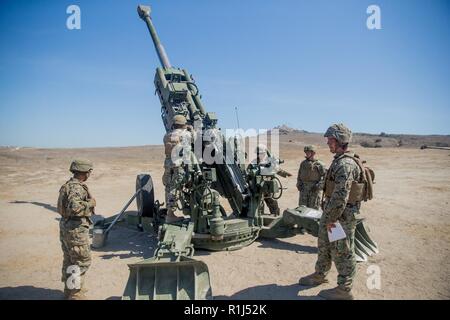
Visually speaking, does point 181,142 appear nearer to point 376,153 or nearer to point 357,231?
point 357,231

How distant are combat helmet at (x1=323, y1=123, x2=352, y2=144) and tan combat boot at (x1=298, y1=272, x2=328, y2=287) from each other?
1764 mm

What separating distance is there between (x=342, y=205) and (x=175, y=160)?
9.68 ft

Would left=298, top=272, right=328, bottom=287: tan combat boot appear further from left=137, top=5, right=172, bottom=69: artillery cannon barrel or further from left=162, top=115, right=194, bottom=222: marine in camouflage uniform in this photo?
left=137, top=5, right=172, bottom=69: artillery cannon barrel

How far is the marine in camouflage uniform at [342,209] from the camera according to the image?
398 centimetres

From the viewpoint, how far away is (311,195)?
7.47 metres

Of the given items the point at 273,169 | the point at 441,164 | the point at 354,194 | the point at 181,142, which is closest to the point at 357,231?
the point at 273,169

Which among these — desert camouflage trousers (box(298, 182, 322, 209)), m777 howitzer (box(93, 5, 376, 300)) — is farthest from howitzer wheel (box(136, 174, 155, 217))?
desert camouflage trousers (box(298, 182, 322, 209))

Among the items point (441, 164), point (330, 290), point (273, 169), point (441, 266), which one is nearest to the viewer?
point (330, 290)

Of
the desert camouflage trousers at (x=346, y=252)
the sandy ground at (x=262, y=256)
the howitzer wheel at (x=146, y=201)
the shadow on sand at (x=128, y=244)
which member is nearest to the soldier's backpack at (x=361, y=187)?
the desert camouflage trousers at (x=346, y=252)

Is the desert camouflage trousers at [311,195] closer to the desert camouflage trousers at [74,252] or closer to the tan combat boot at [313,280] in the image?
the tan combat boot at [313,280]

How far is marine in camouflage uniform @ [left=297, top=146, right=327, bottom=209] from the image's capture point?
288 inches

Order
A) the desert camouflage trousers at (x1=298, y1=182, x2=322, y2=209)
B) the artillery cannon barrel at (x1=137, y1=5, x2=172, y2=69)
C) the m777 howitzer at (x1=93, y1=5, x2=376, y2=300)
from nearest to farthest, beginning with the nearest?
1. the m777 howitzer at (x1=93, y1=5, x2=376, y2=300)
2. the desert camouflage trousers at (x1=298, y1=182, x2=322, y2=209)
3. the artillery cannon barrel at (x1=137, y1=5, x2=172, y2=69)
